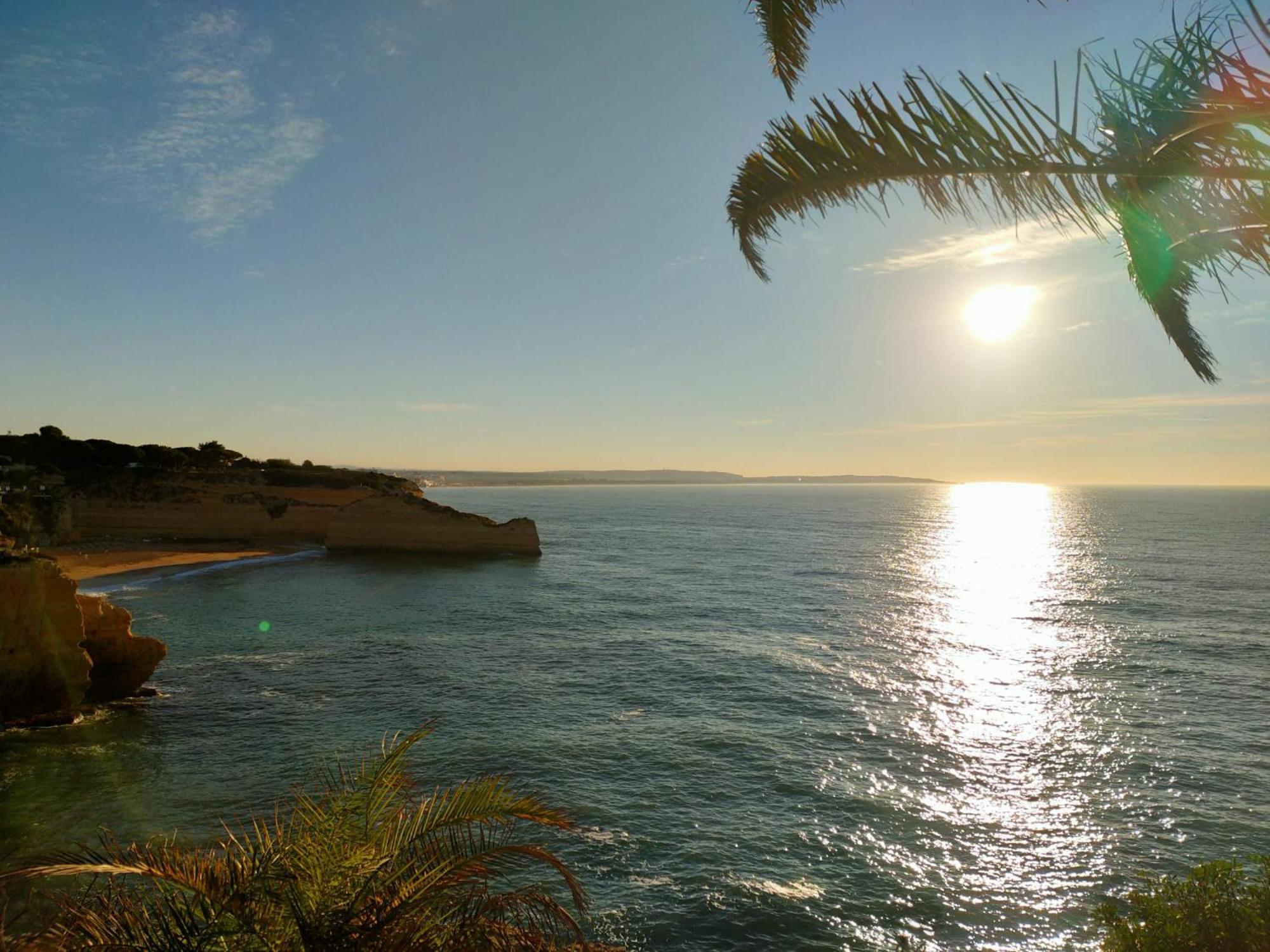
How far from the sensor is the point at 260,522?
65.6m

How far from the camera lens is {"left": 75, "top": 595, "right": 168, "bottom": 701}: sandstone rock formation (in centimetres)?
2136

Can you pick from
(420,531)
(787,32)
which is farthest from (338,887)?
(420,531)

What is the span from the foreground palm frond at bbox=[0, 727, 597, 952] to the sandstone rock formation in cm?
1893

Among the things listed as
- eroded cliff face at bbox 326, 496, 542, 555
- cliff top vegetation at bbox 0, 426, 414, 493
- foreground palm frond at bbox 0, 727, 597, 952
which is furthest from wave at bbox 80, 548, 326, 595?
foreground palm frond at bbox 0, 727, 597, 952

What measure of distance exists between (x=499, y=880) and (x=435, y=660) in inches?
638

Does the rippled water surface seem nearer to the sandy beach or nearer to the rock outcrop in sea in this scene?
the sandy beach

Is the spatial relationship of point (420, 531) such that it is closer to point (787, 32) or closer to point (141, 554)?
point (141, 554)

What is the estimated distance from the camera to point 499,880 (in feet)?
41.0

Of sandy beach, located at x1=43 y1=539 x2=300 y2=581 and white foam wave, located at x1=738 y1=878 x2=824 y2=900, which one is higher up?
sandy beach, located at x1=43 y1=539 x2=300 y2=581

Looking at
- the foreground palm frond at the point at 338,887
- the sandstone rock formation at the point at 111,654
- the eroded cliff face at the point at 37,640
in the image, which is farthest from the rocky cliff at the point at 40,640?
the foreground palm frond at the point at 338,887

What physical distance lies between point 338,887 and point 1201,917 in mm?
8251

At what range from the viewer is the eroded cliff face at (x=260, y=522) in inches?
2413

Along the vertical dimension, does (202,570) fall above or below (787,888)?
above

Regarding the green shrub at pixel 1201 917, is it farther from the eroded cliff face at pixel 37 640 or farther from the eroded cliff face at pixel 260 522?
the eroded cliff face at pixel 260 522
